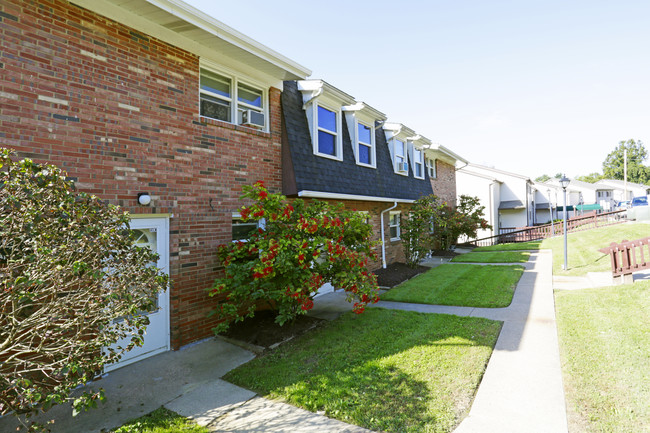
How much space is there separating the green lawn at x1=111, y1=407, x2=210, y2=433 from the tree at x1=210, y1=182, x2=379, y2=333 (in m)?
1.95

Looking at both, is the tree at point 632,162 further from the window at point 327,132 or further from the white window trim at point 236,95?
the white window trim at point 236,95

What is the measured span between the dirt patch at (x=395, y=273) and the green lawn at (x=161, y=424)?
701 cm

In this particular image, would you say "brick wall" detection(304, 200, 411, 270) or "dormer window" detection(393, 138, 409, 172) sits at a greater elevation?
"dormer window" detection(393, 138, 409, 172)

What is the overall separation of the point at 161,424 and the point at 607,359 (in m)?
5.68

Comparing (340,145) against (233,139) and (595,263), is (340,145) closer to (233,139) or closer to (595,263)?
(233,139)

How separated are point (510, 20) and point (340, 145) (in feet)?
20.5

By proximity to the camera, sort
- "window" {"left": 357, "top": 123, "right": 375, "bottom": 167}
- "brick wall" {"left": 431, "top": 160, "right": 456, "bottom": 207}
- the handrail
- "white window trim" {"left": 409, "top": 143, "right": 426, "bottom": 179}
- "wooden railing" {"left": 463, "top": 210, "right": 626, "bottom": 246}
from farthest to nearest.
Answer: "wooden railing" {"left": 463, "top": 210, "right": 626, "bottom": 246} < "brick wall" {"left": 431, "top": 160, "right": 456, "bottom": 207} < "white window trim" {"left": 409, "top": 143, "right": 426, "bottom": 179} < "window" {"left": 357, "top": 123, "right": 375, "bottom": 167} < the handrail

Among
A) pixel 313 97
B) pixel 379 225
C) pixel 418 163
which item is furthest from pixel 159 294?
pixel 418 163

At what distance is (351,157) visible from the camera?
10.2 meters

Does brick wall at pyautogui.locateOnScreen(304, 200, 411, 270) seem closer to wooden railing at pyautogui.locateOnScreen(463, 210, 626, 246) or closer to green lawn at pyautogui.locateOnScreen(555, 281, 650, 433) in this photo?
green lawn at pyautogui.locateOnScreen(555, 281, 650, 433)

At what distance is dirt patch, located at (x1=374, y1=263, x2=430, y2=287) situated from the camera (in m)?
10.1

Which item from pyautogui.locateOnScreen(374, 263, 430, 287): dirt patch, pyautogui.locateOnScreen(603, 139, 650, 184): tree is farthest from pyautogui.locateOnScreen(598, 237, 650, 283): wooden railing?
pyautogui.locateOnScreen(603, 139, 650, 184): tree

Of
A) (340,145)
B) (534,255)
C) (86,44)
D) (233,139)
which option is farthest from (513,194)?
(86,44)

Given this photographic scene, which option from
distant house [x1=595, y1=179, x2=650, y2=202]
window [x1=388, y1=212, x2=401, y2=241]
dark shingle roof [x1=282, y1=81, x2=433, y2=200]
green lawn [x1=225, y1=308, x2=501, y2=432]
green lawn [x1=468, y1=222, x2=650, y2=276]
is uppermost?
distant house [x1=595, y1=179, x2=650, y2=202]
